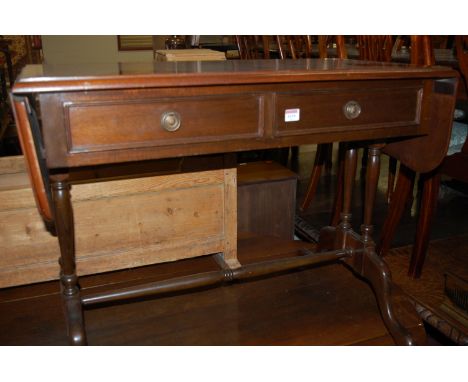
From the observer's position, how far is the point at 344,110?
1.41 meters

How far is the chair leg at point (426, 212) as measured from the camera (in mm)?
2137

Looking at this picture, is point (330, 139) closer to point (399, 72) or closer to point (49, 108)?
point (399, 72)

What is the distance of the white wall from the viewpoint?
6.80 meters

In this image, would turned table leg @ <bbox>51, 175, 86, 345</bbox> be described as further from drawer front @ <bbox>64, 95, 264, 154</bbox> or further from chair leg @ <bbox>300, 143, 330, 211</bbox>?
chair leg @ <bbox>300, 143, 330, 211</bbox>

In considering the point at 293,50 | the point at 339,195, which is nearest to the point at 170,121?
the point at 339,195

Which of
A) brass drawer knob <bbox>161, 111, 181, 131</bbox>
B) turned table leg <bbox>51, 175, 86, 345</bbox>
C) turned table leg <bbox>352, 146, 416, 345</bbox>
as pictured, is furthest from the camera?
turned table leg <bbox>352, 146, 416, 345</bbox>

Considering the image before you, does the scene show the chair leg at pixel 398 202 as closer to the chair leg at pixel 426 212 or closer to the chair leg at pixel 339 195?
the chair leg at pixel 426 212

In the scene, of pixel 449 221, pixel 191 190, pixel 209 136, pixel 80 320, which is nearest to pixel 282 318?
pixel 191 190

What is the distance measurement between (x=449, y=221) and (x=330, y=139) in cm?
208

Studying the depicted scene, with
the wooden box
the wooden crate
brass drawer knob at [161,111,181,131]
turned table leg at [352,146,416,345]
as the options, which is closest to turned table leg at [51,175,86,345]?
brass drawer knob at [161,111,181,131]

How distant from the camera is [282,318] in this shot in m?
1.84

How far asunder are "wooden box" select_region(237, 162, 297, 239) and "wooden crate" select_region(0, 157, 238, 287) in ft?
1.59

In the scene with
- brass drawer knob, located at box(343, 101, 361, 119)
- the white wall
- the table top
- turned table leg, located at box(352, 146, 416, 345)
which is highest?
the table top

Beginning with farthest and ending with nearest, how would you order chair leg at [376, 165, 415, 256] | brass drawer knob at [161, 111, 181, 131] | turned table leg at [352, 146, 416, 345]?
chair leg at [376, 165, 415, 256]
turned table leg at [352, 146, 416, 345]
brass drawer knob at [161, 111, 181, 131]
